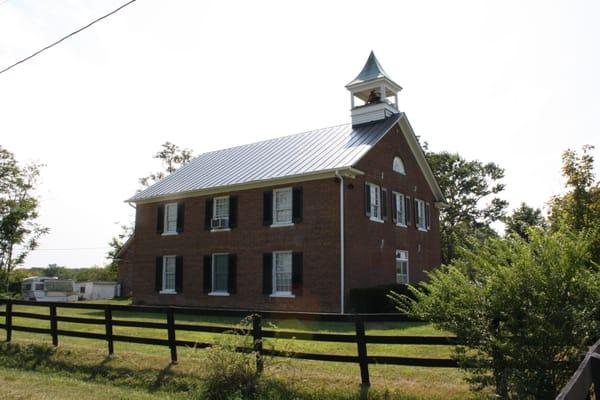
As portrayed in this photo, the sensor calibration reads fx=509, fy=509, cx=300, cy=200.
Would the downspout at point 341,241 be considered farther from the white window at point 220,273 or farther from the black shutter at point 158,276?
the black shutter at point 158,276

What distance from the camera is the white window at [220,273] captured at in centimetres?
2289

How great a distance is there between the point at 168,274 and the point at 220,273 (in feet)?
12.1

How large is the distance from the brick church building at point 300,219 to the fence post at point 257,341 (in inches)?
413

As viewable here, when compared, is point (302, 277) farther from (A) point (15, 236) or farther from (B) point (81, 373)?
(A) point (15, 236)

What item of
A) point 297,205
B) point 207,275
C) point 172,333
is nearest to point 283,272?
point 297,205

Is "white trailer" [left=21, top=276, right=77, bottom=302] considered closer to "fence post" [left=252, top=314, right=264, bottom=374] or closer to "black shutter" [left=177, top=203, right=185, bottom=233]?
"black shutter" [left=177, top=203, right=185, bottom=233]

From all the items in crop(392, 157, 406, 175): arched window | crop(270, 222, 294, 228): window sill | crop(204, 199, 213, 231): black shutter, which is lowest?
crop(270, 222, 294, 228): window sill

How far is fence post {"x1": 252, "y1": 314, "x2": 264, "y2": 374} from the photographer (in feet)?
25.6

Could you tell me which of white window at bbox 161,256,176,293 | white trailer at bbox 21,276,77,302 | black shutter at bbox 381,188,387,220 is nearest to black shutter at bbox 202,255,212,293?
white window at bbox 161,256,176,293

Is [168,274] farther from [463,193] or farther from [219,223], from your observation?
[463,193]

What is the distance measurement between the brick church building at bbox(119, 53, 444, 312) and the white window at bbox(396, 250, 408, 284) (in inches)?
2.1

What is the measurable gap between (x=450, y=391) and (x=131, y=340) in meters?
6.60

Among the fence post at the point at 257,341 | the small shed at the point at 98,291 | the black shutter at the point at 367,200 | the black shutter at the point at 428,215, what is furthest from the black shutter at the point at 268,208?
the small shed at the point at 98,291

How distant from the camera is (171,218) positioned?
84.7ft
